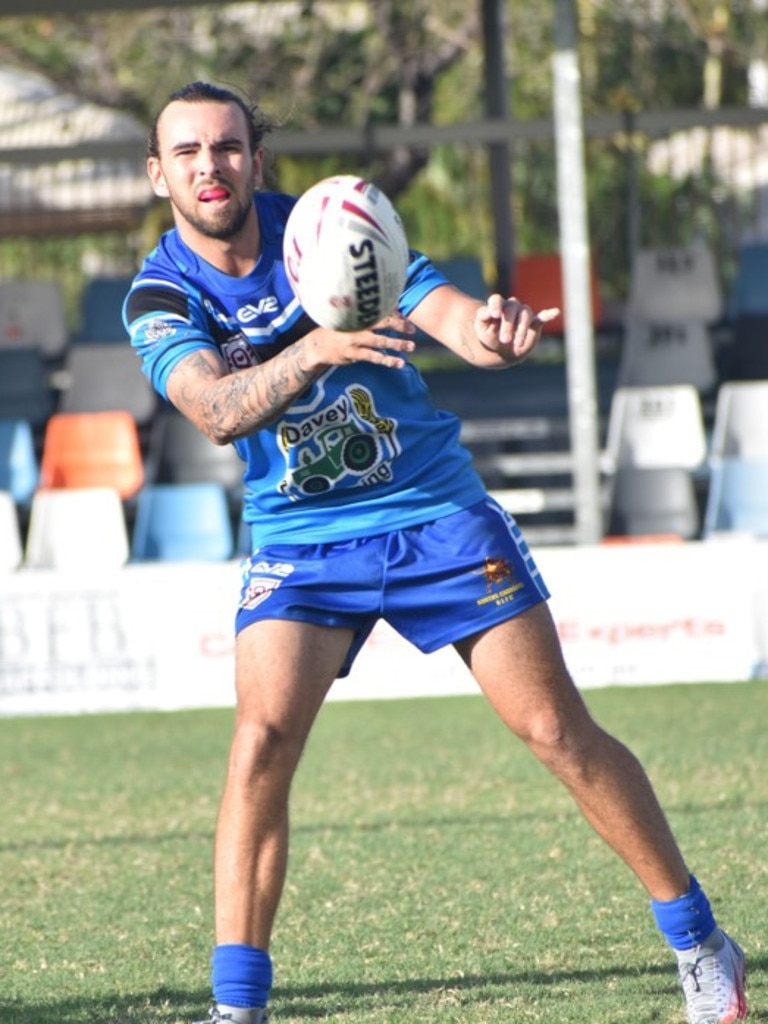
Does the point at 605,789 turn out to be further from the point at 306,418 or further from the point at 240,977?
the point at 306,418

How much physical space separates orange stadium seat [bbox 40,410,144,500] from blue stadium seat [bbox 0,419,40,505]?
5.1 inches

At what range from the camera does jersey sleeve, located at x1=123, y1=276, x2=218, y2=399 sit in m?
3.96

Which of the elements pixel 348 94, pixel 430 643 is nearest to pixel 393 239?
pixel 430 643

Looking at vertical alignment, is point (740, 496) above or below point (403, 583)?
below

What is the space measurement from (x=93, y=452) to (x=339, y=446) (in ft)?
36.5

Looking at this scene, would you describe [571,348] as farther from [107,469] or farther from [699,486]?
[107,469]

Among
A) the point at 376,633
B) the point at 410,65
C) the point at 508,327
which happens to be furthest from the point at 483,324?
the point at 410,65

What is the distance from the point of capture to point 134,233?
71.5 feet

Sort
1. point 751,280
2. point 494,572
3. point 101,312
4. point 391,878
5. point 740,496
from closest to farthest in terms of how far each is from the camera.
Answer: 1. point 494,572
2. point 391,878
3. point 740,496
4. point 751,280
5. point 101,312

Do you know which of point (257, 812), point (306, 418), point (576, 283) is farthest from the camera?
point (576, 283)

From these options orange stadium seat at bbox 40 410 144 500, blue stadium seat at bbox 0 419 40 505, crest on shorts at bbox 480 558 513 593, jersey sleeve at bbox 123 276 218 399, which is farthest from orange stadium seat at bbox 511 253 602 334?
jersey sleeve at bbox 123 276 218 399

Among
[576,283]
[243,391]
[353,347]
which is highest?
[353,347]

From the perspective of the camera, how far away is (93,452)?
49.2ft

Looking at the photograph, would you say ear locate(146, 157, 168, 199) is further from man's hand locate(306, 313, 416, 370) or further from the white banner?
the white banner
